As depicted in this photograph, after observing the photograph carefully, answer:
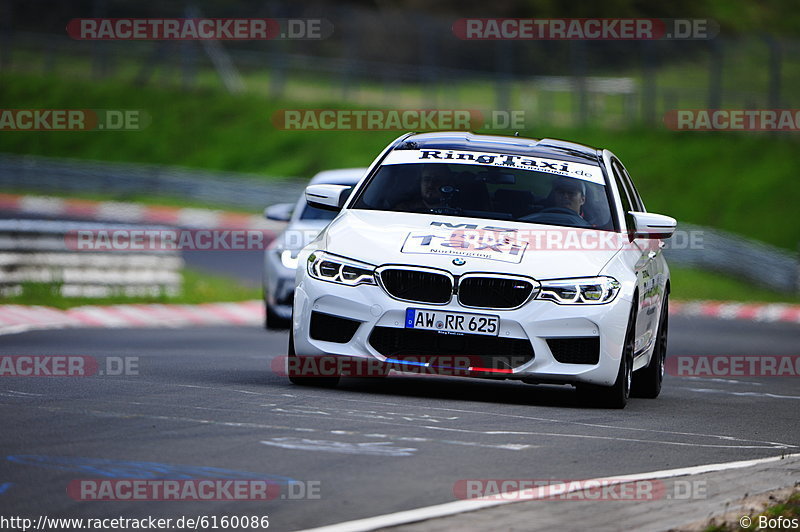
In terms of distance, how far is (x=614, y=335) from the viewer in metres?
10.1

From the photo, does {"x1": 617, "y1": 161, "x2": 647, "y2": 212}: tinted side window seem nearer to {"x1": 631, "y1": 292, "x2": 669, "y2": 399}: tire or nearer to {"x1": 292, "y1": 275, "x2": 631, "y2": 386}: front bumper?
{"x1": 631, "y1": 292, "x2": 669, "y2": 399}: tire

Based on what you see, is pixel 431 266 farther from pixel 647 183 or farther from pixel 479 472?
pixel 647 183

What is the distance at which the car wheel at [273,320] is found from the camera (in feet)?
57.7

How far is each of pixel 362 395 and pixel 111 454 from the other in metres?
3.15

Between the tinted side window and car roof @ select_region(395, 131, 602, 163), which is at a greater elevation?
car roof @ select_region(395, 131, 602, 163)

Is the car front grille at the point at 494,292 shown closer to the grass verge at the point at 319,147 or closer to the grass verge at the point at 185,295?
the grass verge at the point at 185,295

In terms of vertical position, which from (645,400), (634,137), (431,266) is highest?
(634,137)

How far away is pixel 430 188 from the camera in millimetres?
11102

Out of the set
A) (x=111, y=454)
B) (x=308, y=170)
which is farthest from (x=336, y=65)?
(x=111, y=454)
